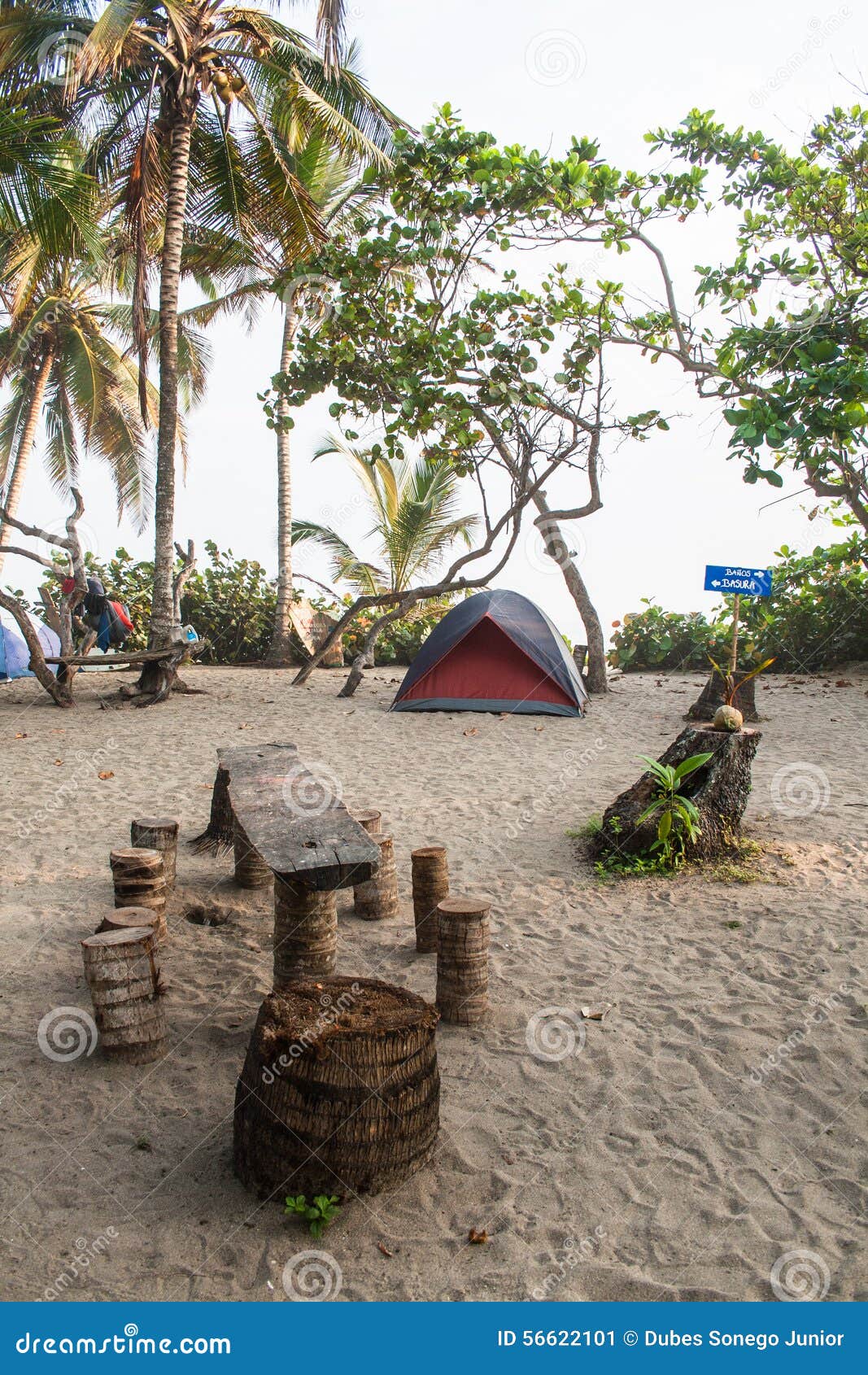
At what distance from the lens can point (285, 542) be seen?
51.1ft

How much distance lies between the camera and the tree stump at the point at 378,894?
204 inches

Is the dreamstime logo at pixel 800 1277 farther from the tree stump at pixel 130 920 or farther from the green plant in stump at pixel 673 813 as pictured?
the green plant in stump at pixel 673 813

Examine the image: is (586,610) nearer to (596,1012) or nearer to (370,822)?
(370,822)

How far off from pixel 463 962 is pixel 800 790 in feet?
14.7

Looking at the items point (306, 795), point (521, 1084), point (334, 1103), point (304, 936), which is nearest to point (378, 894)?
point (306, 795)

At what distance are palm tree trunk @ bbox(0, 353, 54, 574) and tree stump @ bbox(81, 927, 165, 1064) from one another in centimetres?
1431

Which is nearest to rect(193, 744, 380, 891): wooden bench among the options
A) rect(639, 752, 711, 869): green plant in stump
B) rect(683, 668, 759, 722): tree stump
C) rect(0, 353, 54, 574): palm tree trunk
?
rect(639, 752, 711, 869): green plant in stump

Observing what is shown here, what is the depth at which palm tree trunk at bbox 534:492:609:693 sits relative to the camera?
1282 centimetres

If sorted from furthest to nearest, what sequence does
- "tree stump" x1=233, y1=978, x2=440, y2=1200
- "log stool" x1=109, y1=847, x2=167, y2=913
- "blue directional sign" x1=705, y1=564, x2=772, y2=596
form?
"blue directional sign" x1=705, y1=564, x2=772, y2=596 → "log stool" x1=109, y1=847, x2=167, y2=913 → "tree stump" x1=233, y1=978, x2=440, y2=1200

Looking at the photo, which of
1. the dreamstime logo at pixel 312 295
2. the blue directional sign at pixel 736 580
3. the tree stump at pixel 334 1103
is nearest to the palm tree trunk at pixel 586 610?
the dreamstime logo at pixel 312 295

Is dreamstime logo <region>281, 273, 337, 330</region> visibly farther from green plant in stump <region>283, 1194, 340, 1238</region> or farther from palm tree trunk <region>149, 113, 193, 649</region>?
green plant in stump <region>283, 1194, 340, 1238</region>

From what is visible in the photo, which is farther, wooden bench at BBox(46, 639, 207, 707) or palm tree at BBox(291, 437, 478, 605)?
palm tree at BBox(291, 437, 478, 605)

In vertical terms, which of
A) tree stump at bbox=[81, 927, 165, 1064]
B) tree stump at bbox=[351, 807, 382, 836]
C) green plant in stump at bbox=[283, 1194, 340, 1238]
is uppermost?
tree stump at bbox=[351, 807, 382, 836]

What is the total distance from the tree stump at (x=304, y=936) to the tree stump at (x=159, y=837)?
144 centimetres
